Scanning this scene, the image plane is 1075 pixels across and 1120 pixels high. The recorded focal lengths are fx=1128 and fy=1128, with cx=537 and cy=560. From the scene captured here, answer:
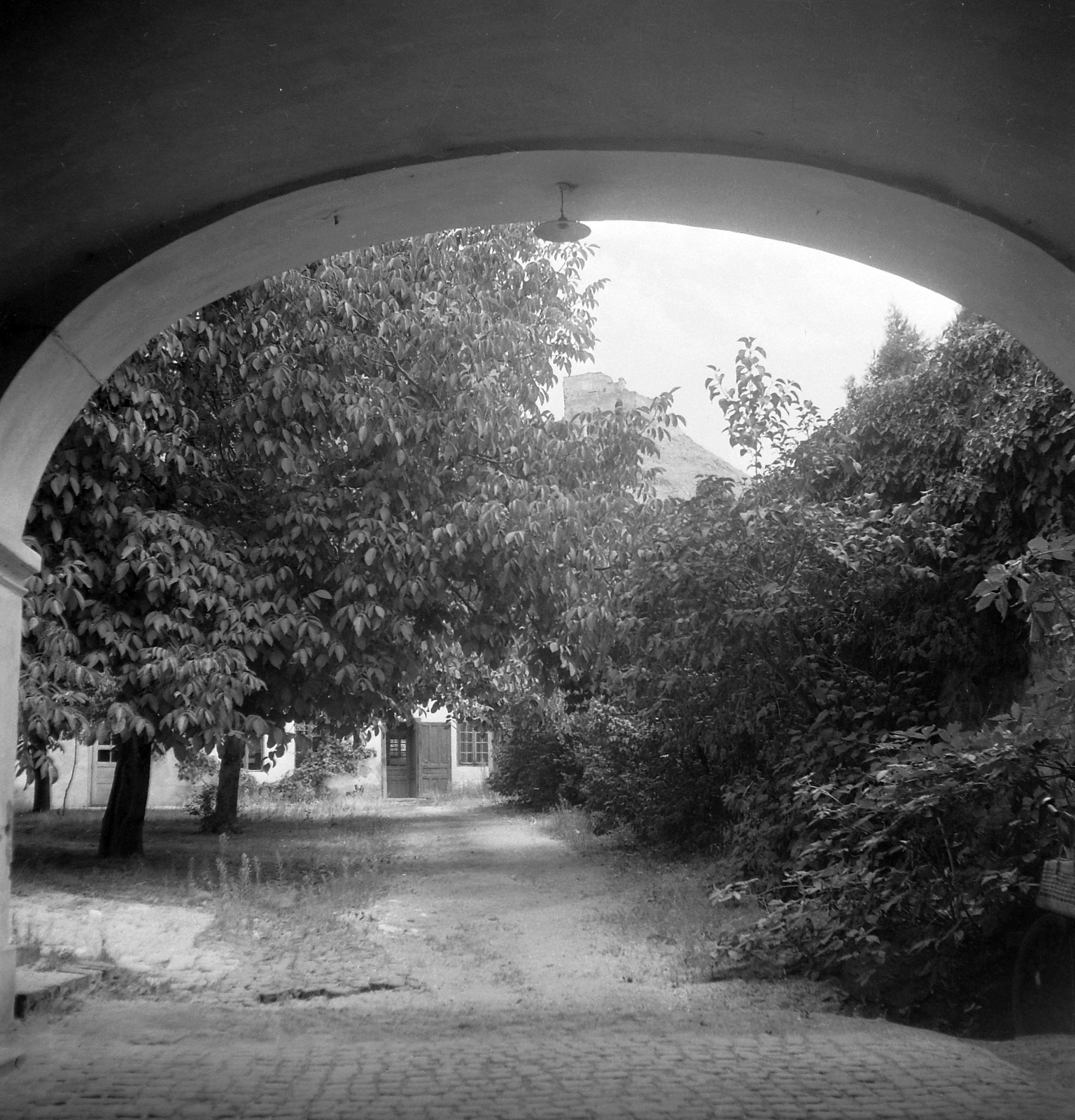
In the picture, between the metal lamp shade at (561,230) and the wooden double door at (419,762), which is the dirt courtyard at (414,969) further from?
the wooden double door at (419,762)

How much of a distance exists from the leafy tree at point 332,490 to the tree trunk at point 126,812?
1480 millimetres

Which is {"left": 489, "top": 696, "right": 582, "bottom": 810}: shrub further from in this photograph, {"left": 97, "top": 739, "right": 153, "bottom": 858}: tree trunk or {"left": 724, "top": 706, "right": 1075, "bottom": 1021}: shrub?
{"left": 724, "top": 706, "right": 1075, "bottom": 1021}: shrub

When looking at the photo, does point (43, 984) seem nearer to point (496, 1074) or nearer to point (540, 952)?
point (496, 1074)

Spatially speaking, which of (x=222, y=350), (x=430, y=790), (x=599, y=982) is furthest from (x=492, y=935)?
(x=430, y=790)

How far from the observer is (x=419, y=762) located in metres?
33.3

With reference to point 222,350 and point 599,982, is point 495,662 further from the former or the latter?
point 599,982

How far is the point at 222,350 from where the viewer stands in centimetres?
998

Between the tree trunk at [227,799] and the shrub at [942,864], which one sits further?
Result: the tree trunk at [227,799]

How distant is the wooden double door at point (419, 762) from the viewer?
33156 mm

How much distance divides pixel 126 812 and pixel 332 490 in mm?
5340

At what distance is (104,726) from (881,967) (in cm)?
630

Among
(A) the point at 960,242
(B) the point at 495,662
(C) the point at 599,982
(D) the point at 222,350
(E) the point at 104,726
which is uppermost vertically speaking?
(D) the point at 222,350

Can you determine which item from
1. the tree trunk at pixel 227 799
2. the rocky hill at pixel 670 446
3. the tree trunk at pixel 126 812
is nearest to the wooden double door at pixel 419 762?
the rocky hill at pixel 670 446

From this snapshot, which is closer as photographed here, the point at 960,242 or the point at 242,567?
the point at 960,242
